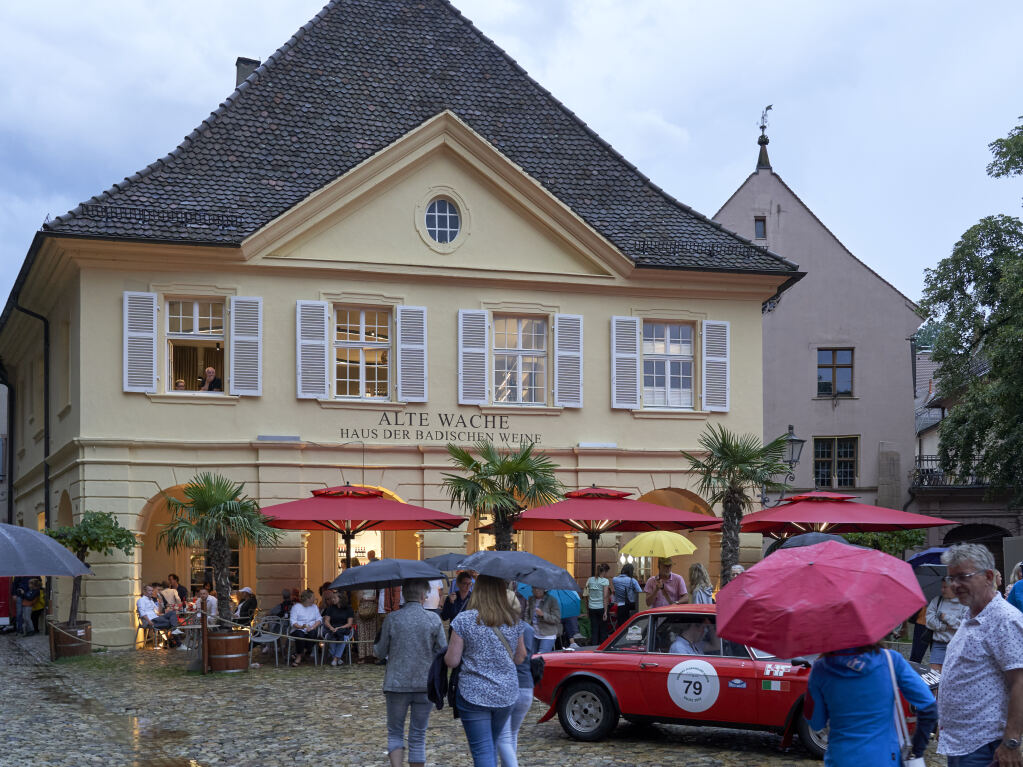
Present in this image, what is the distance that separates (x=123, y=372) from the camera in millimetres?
23469

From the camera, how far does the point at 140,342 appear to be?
925 inches

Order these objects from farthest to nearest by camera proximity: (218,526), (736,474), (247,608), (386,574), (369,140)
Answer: (369,140)
(736,474)
(247,608)
(218,526)
(386,574)

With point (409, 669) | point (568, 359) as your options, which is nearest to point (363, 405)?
point (568, 359)

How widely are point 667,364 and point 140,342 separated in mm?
10471

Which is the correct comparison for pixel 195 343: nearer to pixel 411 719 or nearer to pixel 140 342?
pixel 140 342

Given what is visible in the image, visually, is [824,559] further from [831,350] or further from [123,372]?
[831,350]

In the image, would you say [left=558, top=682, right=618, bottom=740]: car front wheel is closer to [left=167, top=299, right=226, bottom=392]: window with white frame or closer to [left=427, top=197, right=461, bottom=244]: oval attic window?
[left=167, top=299, right=226, bottom=392]: window with white frame

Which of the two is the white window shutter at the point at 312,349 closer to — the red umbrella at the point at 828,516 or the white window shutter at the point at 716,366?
the white window shutter at the point at 716,366

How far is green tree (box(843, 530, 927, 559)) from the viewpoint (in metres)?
35.1

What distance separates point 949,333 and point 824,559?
30899mm

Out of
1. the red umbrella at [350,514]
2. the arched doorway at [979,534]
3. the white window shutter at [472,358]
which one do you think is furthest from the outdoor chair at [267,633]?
the arched doorway at [979,534]

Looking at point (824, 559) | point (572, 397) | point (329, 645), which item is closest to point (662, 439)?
point (572, 397)

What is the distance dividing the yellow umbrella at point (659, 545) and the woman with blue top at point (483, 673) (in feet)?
41.7

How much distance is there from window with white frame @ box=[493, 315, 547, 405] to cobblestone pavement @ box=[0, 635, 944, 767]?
341 inches
